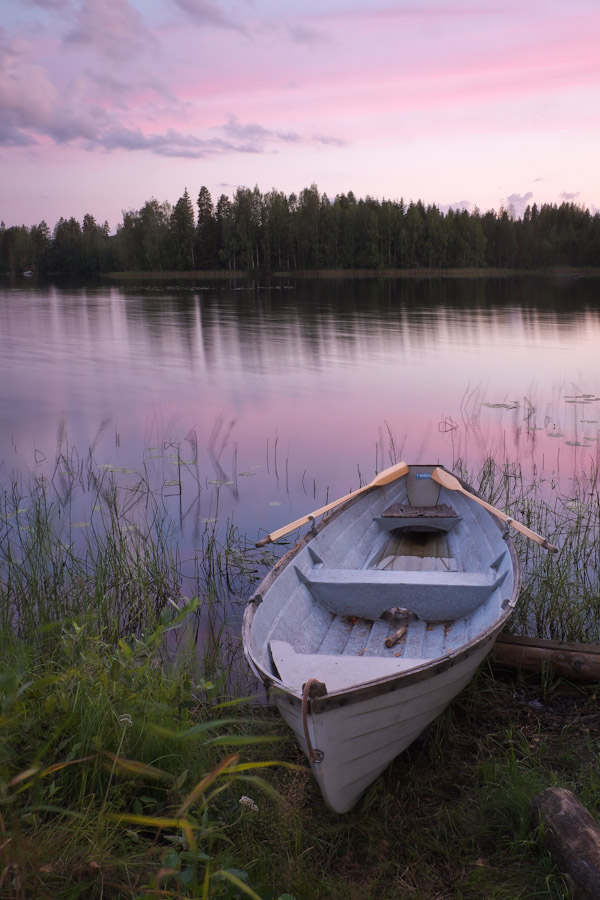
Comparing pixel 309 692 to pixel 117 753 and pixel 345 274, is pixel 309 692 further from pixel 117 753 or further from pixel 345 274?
pixel 345 274

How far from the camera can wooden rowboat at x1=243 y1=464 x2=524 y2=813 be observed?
116 inches

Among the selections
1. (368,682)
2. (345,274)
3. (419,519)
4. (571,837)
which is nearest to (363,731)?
(368,682)

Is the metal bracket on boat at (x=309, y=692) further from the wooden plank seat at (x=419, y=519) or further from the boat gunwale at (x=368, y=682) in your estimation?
the wooden plank seat at (x=419, y=519)

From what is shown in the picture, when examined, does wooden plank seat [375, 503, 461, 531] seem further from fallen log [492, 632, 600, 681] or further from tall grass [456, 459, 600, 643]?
fallen log [492, 632, 600, 681]

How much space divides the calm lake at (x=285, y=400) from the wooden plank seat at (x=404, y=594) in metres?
2.63

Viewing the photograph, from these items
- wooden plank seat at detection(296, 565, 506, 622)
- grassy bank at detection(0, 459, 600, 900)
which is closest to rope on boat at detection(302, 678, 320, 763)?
grassy bank at detection(0, 459, 600, 900)

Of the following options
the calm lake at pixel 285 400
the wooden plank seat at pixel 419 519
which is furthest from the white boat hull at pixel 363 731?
the calm lake at pixel 285 400

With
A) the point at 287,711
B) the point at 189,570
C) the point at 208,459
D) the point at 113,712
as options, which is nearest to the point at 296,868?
the point at 287,711

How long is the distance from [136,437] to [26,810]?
9188 millimetres

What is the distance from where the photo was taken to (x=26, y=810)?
2.26m

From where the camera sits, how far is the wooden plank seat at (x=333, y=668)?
320cm

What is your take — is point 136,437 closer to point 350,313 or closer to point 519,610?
point 519,610

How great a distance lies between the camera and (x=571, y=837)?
2615mm

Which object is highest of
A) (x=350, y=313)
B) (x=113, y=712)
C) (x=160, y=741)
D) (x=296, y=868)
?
(x=350, y=313)
